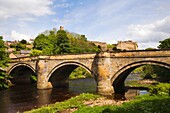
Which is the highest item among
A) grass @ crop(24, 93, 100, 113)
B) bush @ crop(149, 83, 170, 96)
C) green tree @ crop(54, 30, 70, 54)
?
green tree @ crop(54, 30, 70, 54)

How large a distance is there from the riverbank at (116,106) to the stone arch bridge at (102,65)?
199 inches

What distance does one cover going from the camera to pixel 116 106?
64.0ft

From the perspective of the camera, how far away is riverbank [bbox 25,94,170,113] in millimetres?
16653

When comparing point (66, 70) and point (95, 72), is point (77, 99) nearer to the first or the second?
point (95, 72)

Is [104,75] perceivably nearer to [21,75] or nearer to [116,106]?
[116,106]

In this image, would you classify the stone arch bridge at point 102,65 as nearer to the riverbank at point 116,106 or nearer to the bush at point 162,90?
the bush at point 162,90

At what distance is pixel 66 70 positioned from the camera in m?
44.8

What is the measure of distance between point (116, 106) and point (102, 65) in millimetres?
14100

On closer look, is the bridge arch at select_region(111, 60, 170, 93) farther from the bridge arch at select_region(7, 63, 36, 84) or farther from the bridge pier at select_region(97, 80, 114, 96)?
the bridge arch at select_region(7, 63, 36, 84)

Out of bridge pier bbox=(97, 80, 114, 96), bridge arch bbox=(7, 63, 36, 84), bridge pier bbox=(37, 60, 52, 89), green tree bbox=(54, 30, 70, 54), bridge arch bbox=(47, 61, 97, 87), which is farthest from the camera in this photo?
green tree bbox=(54, 30, 70, 54)

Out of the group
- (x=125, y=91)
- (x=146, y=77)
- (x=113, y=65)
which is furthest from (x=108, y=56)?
(x=146, y=77)

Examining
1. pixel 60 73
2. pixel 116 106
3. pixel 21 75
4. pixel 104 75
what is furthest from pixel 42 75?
pixel 116 106

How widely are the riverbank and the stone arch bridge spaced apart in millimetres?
5042

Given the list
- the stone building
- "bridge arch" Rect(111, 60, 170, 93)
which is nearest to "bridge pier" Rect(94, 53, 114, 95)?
"bridge arch" Rect(111, 60, 170, 93)
